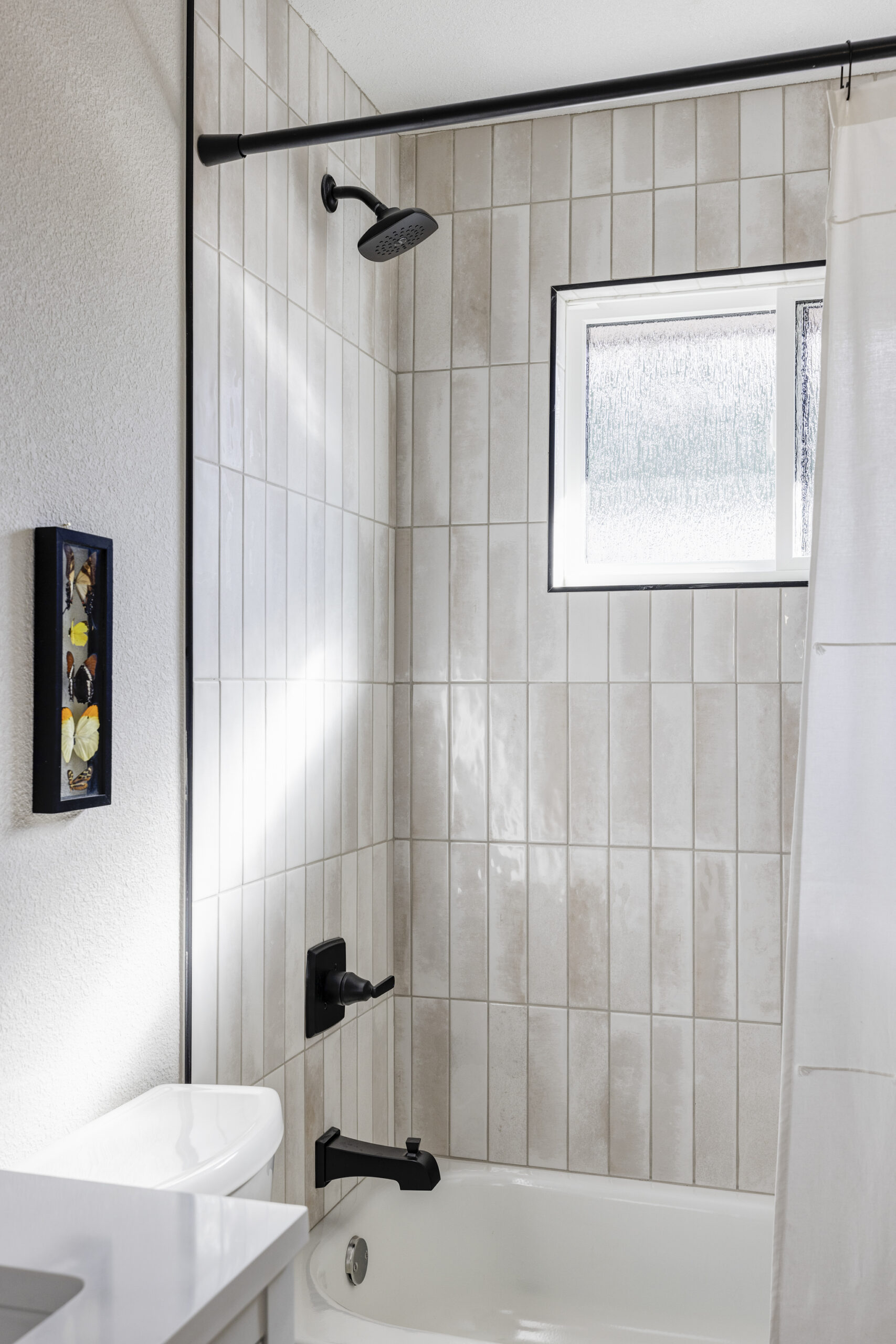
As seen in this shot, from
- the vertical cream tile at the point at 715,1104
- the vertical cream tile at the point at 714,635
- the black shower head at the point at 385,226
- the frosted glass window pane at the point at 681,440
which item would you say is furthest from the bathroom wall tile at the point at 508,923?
the black shower head at the point at 385,226

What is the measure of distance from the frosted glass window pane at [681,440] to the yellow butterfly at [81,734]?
1.30 meters

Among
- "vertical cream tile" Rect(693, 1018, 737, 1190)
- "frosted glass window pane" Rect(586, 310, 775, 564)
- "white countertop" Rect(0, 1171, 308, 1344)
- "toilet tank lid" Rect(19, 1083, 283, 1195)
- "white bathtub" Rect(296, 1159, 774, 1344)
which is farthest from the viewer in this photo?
"frosted glass window pane" Rect(586, 310, 775, 564)

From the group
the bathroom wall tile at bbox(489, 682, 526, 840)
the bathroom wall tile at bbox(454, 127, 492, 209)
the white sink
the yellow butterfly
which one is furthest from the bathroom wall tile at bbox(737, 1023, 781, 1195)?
the bathroom wall tile at bbox(454, 127, 492, 209)

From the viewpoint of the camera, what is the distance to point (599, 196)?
2227 mm

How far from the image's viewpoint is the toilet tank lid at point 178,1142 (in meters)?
1.16

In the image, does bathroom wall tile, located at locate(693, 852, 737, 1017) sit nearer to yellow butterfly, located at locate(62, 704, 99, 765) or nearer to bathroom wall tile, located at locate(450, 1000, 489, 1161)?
bathroom wall tile, located at locate(450, 1000, 489, 1161)

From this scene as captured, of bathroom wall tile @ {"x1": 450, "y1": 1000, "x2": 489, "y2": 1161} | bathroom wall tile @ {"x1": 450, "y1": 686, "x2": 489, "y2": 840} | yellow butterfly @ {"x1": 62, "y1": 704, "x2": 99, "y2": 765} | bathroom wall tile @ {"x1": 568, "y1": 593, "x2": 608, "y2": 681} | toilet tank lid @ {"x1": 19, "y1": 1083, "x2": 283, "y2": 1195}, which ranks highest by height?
bathroom wall tile @ {"x1": 568, "y1": 593, "x2": 608, "y2": 681}

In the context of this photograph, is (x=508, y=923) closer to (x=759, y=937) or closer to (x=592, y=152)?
(x=759, y=937)

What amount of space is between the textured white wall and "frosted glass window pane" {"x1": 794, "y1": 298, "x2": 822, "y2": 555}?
50.3 inches

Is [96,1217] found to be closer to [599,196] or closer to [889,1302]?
[889,1302]

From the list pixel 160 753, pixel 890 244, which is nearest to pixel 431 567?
pixel 160 753

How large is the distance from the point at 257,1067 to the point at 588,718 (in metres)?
0.94

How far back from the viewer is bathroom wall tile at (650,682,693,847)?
216 cm

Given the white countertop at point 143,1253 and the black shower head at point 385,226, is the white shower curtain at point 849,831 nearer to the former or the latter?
the black shower head at point 385,226
